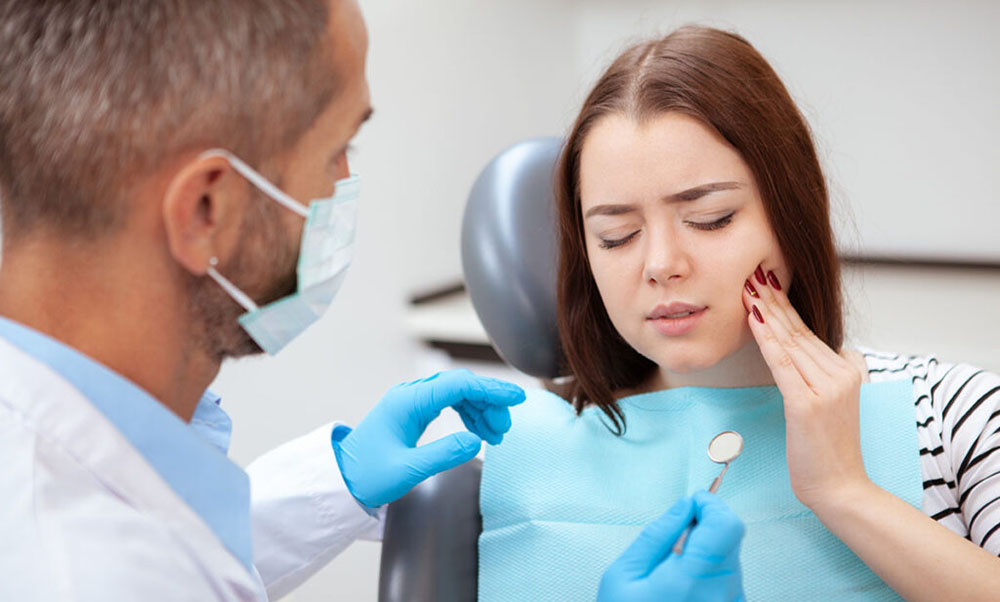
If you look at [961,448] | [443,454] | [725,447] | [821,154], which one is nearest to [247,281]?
[443,454]

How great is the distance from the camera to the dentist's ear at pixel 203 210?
797 millimetres

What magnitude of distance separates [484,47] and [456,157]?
0.32 metres

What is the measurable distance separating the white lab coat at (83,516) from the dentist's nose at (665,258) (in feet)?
1.70

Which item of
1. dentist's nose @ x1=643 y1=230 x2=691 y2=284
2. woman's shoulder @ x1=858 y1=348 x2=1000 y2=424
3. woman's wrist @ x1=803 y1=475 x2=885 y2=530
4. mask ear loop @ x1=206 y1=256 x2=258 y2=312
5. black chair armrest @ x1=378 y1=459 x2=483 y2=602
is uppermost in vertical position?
mask ear loop @ x1=206 y1=256 x2=258 y2=312

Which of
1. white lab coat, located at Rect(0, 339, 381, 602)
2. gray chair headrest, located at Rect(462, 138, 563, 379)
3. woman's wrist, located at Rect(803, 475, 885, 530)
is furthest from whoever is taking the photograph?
gray chair headrest, located at Rect(462, 138, 563, 379)

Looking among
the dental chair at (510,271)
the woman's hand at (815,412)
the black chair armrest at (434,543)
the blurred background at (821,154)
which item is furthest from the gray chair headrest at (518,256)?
the blurred background at (821,154)

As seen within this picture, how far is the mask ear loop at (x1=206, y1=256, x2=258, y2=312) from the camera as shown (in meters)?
0.84

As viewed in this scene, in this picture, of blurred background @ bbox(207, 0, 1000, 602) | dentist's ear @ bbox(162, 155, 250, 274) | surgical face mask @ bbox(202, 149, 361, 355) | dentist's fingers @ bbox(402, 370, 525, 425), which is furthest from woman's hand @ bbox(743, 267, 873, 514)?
blurred background @ bbox(207, 0, 1000, 602)

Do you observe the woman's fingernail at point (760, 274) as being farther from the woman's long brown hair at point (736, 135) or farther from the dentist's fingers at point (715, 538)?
the dentist's fingers at point (715, 538)

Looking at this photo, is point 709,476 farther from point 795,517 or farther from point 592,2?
point 592,2

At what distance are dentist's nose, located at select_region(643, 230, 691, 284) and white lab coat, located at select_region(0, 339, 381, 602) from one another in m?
0.52

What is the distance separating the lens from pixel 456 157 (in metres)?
2.57

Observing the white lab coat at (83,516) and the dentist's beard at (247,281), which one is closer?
the white lab coat at (83,516)

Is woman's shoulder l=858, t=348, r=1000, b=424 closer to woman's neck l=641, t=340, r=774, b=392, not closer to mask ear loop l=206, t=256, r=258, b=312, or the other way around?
woman's neck l=641, t=340, r=774, b=392
